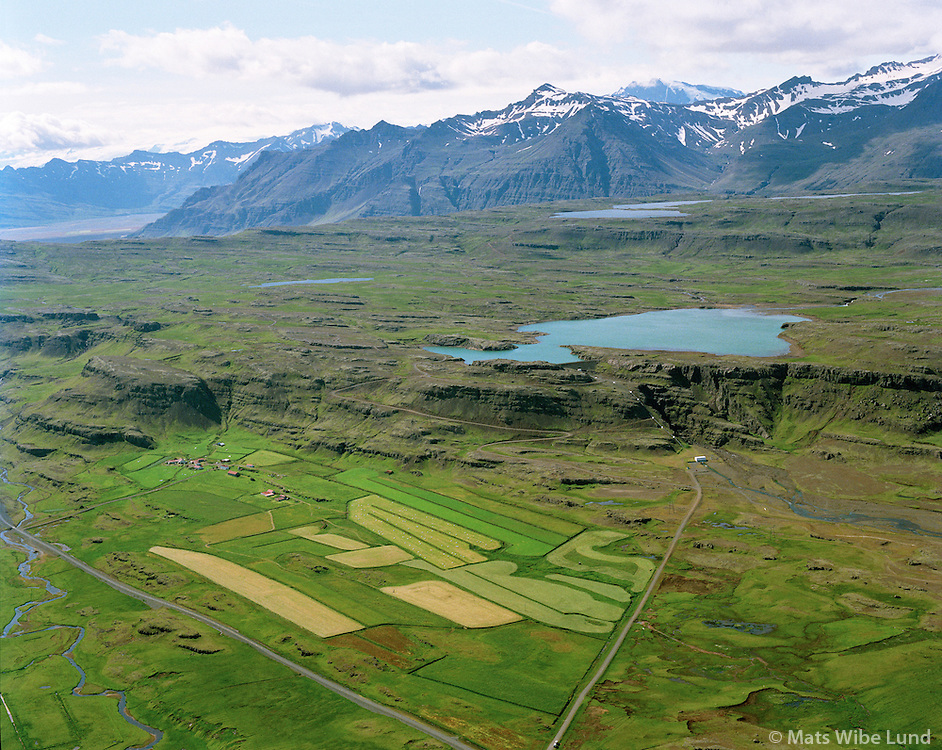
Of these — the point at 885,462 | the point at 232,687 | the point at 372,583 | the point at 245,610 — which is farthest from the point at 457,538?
the point at 885,462

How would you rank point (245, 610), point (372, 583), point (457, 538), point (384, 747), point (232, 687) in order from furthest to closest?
point (457, 538), point (372, 583), point (245, 610), point (232, 687), point (384, 747)

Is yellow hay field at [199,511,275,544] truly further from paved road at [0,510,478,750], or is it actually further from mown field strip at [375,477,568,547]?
mown field strip at [375,477,568,547]

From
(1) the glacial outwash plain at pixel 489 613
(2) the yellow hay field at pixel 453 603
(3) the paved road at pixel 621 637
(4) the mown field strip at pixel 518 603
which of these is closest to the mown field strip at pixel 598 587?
(1) the glacial outwash plain at pixel 489 613

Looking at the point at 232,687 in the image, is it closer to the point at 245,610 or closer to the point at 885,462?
the point at 245,610

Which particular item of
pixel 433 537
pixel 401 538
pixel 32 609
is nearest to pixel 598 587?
pixel 433 537

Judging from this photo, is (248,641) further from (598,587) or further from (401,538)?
(598,587)

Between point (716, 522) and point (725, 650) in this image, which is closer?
point (725, 650)
